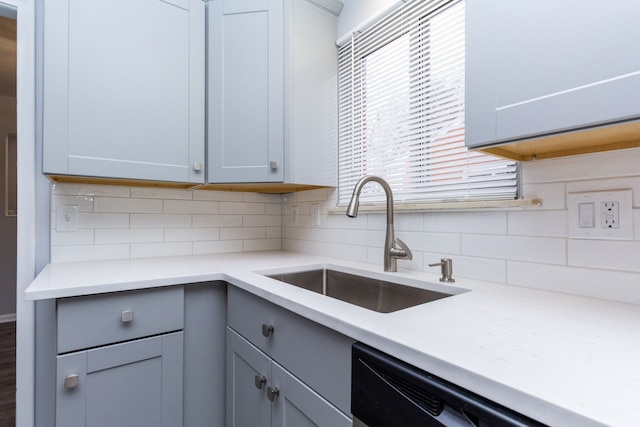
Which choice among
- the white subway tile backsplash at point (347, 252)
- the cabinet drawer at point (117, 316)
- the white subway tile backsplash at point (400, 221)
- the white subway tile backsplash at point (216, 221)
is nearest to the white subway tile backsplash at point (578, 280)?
the white subway tile backsplash at point (400, 221)

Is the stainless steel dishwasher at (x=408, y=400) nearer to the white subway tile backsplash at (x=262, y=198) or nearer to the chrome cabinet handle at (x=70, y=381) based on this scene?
the chrome cabinet handle at (x=70, y=381)

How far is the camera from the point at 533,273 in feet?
3.29

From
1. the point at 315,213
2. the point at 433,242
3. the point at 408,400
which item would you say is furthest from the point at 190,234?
the point at 408,400

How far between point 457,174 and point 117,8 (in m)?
1.61

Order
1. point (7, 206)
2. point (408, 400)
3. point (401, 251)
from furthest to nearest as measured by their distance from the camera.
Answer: point (7, 206), point (401, 251), point (408, 400)

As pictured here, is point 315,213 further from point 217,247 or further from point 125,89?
point 125,89

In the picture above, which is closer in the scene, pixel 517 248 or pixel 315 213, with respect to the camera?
pixel 517 248

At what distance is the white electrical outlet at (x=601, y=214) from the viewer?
0.83m

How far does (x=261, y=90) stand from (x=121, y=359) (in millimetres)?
1291

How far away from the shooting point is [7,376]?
227 cm

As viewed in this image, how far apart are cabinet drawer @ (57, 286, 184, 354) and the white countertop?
52mm

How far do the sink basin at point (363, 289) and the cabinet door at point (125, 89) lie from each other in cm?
74

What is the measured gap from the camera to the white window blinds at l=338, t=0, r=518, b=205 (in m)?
1.21

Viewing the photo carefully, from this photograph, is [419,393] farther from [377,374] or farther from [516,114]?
[516,114]
